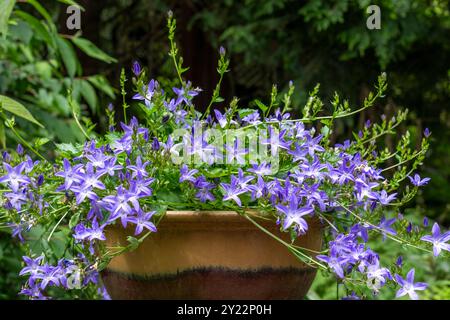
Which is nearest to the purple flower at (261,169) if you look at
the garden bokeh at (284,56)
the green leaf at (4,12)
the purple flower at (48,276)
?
the purple flower at (48,276)

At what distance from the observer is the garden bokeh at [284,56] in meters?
3.15

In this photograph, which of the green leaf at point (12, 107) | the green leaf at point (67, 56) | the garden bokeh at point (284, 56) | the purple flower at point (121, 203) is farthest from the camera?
the garden bokeh at point (284, 56)

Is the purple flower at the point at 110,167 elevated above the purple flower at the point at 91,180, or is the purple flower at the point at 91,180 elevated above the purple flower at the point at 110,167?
the purple flower at the point at 110,167

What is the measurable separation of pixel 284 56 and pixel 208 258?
11.9 feet

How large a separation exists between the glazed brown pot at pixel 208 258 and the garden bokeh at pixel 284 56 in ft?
4.39

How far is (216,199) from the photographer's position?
4.66ft

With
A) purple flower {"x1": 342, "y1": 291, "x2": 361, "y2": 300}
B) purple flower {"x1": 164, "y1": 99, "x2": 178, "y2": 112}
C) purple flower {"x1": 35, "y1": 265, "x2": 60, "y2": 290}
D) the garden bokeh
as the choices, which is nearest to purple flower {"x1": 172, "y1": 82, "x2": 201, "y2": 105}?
purple flower {"x1": 164, "y1": 99, "x2": 178, "y2": 112}

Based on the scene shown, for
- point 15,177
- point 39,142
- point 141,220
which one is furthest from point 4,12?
point 141,220

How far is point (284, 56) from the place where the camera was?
192 inches

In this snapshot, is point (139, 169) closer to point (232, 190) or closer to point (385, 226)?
point (232, 190)

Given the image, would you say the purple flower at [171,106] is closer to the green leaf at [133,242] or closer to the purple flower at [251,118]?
the purple flower at [251,118]

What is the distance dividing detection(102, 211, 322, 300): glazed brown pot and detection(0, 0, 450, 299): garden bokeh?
1339 mm

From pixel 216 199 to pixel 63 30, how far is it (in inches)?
156

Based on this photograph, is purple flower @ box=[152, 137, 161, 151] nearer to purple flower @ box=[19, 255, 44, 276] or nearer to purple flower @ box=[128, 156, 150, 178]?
purple flower @ box=[128, 156, 150, 178]
